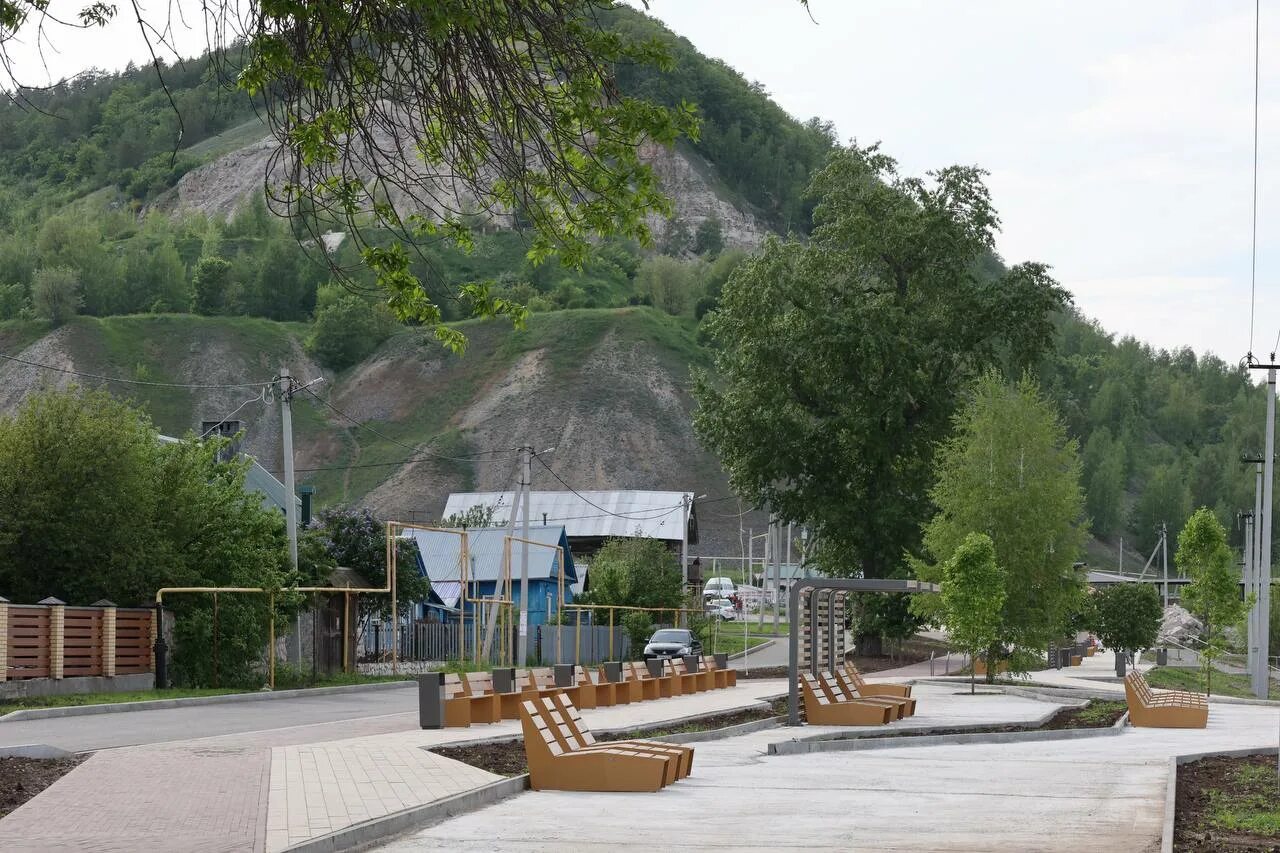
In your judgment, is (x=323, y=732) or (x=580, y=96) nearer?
(x=580, y=96)

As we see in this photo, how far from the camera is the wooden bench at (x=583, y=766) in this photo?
1361cm

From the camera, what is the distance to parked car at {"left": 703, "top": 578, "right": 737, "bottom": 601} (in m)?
107

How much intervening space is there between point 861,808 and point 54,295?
476ft

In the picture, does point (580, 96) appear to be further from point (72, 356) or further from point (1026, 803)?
point (72, 356)

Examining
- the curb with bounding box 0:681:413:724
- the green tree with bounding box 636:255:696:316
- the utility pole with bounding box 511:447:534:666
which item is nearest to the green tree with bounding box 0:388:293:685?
the curb with bounding box 0:681:413:724

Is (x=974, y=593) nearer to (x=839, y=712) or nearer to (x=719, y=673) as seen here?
(x=719, y=673)

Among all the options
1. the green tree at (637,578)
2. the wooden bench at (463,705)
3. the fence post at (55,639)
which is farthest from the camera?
the green tree at (637,578)

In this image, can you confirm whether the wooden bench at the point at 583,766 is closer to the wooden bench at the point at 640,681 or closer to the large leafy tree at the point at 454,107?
the large leafy tree at the point at 454,107

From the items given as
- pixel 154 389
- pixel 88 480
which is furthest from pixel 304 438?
pixel 88 480

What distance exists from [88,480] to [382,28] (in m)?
22.4

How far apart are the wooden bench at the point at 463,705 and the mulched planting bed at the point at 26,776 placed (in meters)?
6.02

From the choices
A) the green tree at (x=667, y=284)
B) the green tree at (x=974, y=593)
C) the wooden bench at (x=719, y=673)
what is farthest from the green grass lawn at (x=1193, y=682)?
the green tree at (x=667, y=284)

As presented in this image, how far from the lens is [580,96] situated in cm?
976

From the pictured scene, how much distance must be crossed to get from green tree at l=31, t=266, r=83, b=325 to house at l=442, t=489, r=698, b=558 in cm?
6220
